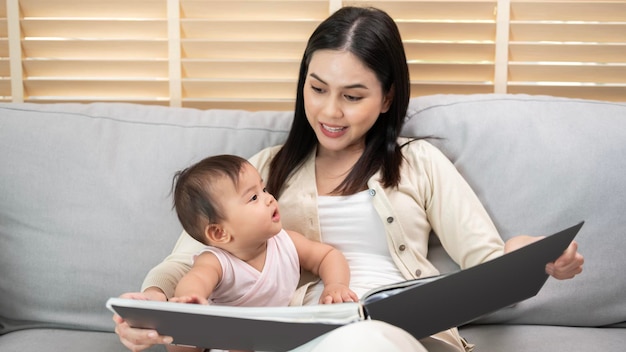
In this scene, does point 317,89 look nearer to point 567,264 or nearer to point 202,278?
point 202,278

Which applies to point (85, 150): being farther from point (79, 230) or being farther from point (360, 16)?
point (360, 16)

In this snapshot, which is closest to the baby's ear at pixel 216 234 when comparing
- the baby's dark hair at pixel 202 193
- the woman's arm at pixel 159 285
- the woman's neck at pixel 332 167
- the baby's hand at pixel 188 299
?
the baby's dark hair at pixel 202 193

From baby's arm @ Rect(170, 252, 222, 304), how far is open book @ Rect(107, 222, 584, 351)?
0.20m

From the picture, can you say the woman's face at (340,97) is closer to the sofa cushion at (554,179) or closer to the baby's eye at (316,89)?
the baby's eye at (316,89)

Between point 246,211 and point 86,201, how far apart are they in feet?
1.84

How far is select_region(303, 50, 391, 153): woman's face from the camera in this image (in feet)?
5.42

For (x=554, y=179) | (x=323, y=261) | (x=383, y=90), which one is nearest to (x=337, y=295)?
(x=323, y=261)

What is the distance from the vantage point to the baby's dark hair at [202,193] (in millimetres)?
1461

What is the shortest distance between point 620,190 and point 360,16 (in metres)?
0.78

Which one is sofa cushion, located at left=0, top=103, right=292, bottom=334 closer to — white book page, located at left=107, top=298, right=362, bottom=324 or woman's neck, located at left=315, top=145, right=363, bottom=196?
woman's neck, located at left=315, top=145, right=363, bottom=196

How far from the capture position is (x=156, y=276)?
1534 mm

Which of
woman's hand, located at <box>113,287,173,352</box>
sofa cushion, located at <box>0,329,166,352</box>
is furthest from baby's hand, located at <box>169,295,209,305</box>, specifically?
sofa cushion, located at <box>0,329,166,352</box>

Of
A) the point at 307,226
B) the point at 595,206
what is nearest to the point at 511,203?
the point at 595,206

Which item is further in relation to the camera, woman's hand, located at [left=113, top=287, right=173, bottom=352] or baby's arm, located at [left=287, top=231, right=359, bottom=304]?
baby's arm, located at [left=287, top=231, right=359, bottom=304]
